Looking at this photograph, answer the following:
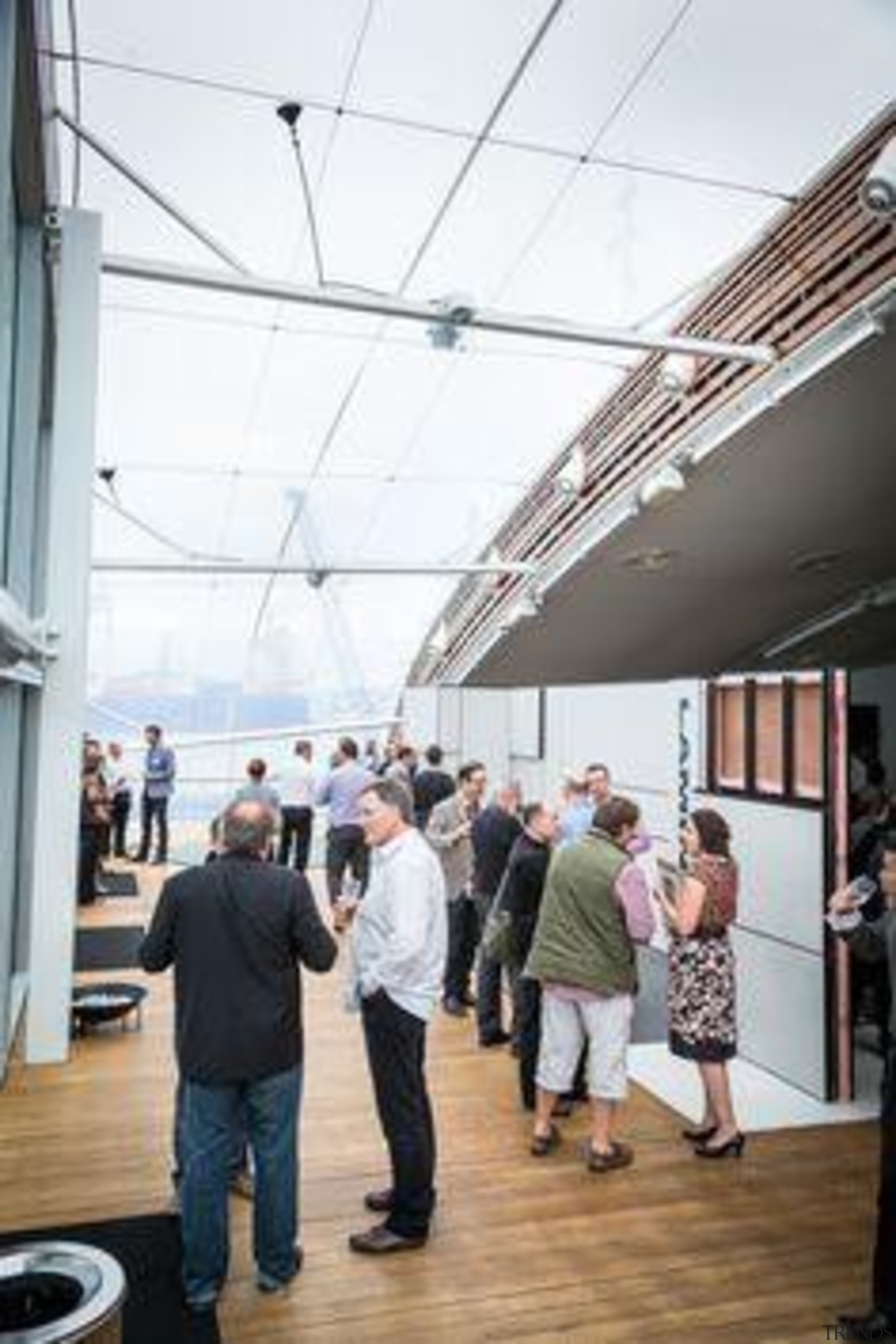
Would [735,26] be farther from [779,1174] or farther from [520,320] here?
[779,1174]

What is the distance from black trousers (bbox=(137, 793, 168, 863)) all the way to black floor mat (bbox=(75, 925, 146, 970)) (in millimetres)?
3779

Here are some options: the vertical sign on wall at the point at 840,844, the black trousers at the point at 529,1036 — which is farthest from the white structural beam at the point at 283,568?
the black trousers at the point at 529,1036

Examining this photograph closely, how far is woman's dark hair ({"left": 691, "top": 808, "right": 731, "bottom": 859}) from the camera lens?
4504 mm

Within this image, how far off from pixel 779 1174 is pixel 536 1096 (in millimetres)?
1098

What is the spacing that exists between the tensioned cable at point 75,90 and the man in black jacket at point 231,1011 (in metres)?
4.19

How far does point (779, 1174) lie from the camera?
4.27 m

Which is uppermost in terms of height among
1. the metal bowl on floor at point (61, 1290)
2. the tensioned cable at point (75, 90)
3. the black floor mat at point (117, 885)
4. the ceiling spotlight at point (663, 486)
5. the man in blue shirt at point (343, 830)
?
the tensioned cable at point (75, 90)

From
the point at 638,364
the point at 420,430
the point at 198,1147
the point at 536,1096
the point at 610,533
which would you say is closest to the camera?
the point at 198,1147

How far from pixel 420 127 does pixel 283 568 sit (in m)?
5.94

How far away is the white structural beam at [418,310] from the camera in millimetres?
5605

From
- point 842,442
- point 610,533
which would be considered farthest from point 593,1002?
point 610,533

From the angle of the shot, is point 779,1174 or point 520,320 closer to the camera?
point 779,1174

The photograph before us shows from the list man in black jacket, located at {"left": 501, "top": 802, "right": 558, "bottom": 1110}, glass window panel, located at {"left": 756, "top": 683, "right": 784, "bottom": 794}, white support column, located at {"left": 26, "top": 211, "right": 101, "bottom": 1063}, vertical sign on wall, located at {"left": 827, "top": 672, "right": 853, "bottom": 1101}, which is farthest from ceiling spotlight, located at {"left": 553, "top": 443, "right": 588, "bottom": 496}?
man in black jacket, located at {"left": 501, "top": 802, "right": 558, "bottom": 1110}

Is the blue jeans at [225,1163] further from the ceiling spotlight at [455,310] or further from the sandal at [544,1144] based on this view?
the ceiling spotlight at [455,310]
